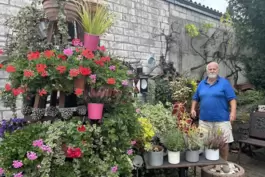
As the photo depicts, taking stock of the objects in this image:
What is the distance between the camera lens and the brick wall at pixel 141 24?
4.62m

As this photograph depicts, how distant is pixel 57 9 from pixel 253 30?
4.31 metres

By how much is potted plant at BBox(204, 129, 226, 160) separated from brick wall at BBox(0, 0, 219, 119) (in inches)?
88.5

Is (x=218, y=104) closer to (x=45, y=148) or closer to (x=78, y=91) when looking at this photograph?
(x=78, y=91)

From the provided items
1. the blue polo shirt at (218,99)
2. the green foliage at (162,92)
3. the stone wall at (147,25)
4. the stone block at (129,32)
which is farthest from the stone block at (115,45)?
the blue polo shirt at (218,99)

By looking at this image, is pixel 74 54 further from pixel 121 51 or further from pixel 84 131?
pixel 121 51

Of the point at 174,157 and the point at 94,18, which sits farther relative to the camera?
the point at 174,157

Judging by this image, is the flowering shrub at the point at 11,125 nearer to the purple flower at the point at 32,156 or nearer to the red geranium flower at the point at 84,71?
the purple flower at the point at 32,156

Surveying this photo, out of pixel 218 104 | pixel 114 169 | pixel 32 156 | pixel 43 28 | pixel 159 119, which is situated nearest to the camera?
pixel 32 156

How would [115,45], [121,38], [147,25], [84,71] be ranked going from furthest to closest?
1. [147,25]
2. [121,38]
3. [115,45]
4. [84,71]

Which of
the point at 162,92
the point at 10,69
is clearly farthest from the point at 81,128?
the point at 162,92

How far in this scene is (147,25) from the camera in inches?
207

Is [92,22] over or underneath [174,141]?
over

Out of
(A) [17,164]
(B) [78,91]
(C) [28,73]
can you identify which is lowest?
(A) [17,164]

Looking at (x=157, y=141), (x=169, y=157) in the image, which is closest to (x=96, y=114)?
(x=169, y=157)
